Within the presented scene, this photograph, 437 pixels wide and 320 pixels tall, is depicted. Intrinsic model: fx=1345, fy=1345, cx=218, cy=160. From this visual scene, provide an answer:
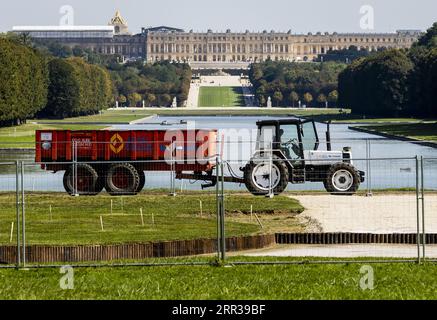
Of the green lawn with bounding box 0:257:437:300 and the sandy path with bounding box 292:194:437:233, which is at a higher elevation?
the sandy path with bounding box 292:194:437:233

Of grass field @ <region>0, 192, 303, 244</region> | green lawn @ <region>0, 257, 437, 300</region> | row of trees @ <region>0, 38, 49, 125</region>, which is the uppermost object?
row of trees @ <region>0, 38, 49, 125</region>

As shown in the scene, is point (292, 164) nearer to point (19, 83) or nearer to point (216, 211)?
point (216, 211)

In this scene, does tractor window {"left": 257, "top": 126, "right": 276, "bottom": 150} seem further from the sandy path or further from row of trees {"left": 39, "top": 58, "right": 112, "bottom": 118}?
row of trees {"left": 39, "top": 58, "right": 112, "bottom": 118}

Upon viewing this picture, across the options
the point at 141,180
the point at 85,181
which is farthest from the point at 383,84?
the point at 85,181

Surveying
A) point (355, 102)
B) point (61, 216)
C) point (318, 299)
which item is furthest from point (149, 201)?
point (355, 102)

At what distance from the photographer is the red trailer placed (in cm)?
3450

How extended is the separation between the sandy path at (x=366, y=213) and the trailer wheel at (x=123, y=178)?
474 centimetres

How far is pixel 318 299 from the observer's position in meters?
14.8

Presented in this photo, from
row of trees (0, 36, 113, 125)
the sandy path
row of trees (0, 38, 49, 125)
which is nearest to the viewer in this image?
the sandy path

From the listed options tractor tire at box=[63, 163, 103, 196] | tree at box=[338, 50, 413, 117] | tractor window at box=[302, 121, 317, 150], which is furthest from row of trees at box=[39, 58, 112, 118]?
tractor window at box=[302, 121, 317, 150]

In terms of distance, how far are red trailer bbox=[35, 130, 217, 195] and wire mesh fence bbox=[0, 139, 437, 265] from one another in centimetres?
5
